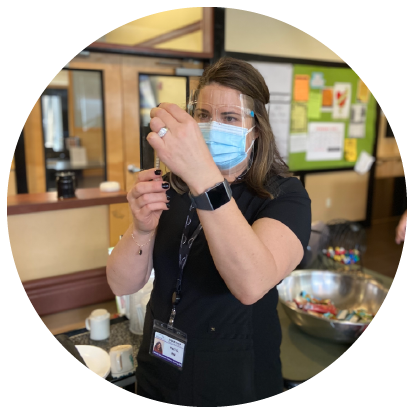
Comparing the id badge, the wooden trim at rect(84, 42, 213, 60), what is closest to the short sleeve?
the id badge

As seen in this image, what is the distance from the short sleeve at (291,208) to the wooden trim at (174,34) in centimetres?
278

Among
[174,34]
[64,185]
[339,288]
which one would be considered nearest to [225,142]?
[339,288]

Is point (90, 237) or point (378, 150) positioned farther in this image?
point (378, 150)

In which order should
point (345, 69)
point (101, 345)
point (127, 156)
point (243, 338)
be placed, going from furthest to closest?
point (345, 69) < point (127, 156) < point (101, 345) < point (243, 338)

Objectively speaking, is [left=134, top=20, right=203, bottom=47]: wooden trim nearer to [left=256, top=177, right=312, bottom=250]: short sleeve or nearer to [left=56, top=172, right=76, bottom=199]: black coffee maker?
[left=56, top=172, right=76, bottom=199]: black coffee maker

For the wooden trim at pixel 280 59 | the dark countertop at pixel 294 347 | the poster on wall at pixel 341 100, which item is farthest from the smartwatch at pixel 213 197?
the poster on wall at pixel 341 100

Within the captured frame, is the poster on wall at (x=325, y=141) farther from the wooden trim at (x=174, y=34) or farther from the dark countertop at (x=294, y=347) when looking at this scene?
the dark countertop at (x=294, y=347)

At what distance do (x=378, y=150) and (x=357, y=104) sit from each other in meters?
0.76

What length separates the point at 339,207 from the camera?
188 inches

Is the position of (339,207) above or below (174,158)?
below

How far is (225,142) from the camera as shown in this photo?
0.81 meters

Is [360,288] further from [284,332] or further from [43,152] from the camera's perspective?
[43,152]

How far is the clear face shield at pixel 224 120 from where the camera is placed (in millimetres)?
804

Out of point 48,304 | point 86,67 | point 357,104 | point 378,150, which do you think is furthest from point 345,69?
point 48,304
